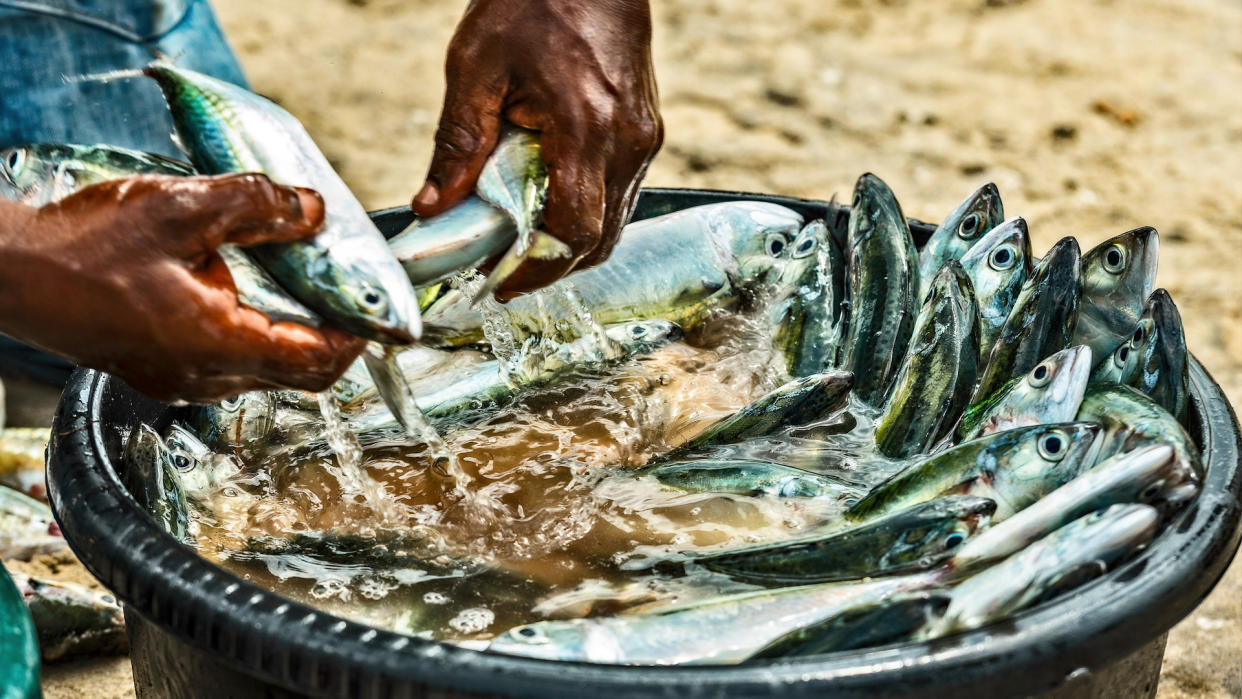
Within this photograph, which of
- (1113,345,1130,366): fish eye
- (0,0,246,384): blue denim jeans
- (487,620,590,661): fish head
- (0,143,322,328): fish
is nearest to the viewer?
(487,620,590,661): fish head

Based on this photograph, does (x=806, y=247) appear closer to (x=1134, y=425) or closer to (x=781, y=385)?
(x=781, y=385)

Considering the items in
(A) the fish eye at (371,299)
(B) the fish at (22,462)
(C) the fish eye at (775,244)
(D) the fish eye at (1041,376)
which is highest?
(A) the fish eye at (371,299)

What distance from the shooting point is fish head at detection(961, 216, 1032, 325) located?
2.28 metres

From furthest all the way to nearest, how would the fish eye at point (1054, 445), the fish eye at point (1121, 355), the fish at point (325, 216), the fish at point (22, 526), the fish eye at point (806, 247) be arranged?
the fish at point (22, 526)
the fish eye at point (806, 247)
the fish eye at point (1121, 355)
the fish eye at point (1054, 445)
the fish at point (325, 216)

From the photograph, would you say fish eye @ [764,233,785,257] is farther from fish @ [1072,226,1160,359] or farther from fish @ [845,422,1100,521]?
fish @ [845,422,1100,521]

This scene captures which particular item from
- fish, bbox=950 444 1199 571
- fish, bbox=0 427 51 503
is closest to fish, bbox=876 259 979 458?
fish, bbox=950 444 1199 571

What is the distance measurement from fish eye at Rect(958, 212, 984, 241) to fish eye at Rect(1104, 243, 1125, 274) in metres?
0.31

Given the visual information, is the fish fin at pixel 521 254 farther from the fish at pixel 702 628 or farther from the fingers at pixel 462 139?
the fish at pixel 702 628

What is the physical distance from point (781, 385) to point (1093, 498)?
87 cm

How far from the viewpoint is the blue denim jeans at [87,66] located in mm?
3400

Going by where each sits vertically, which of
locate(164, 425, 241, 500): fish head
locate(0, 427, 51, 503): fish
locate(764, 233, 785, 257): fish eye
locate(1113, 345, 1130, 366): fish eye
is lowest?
locate(0, 427, 51, 503): fish

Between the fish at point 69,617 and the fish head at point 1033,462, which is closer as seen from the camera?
the fish head at point 1033,462

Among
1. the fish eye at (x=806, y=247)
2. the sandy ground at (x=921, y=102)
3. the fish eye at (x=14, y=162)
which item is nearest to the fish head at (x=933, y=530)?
the fish eye at (x=806, y=247)

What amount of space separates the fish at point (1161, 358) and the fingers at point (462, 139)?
3.52ft
